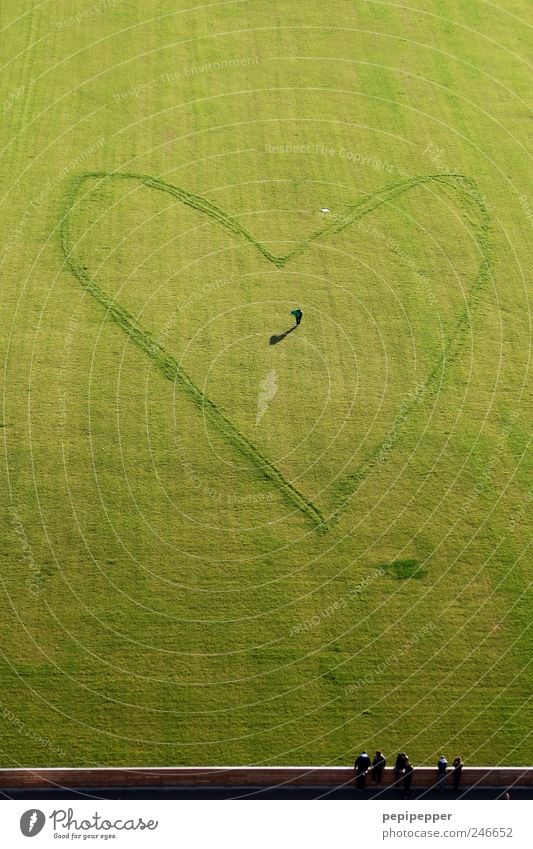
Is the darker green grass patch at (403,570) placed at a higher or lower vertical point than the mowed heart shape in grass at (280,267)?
lower

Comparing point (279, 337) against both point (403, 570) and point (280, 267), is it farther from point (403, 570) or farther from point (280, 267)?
point (403, 570)

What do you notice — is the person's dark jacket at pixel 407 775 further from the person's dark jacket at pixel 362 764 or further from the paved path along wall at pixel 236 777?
the person's dark jacket at pixel 362 764

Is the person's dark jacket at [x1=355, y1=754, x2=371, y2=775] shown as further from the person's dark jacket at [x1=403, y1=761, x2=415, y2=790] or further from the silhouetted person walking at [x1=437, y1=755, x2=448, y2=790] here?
the silhouetted person walking at [x1=437, y1=755, x2=448, y2=790]

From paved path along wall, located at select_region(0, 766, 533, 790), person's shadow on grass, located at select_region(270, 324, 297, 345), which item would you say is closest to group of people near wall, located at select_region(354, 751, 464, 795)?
paved path along wall, located at select_region(0, 766, 533, 790)

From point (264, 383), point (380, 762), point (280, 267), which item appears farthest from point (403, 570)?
point (280, 267)

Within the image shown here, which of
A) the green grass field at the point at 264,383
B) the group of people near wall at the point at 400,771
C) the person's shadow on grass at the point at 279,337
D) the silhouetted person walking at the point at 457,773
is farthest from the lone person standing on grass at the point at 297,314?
the silhouetted person walking at the point at 457,773

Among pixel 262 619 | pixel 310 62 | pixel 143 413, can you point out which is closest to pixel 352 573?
pixel 262 619

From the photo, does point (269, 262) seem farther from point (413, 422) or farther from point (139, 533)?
point (139, 533)
